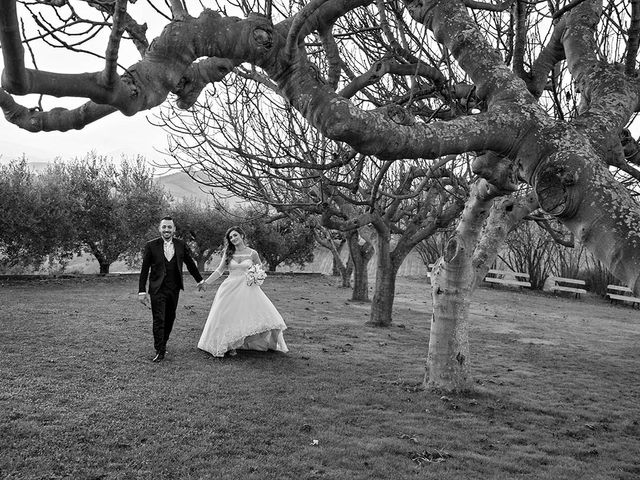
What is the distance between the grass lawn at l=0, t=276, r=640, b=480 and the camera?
4387 millimetres

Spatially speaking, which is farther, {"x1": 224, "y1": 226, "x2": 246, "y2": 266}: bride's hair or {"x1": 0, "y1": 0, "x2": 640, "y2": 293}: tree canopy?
{"x1": 224, "y1": 226, "x2": 246, "y2": 266}: bride's hair

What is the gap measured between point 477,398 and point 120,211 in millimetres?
16102

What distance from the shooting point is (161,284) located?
760 cm

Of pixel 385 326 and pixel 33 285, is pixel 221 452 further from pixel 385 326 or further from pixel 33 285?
pixel 33 285

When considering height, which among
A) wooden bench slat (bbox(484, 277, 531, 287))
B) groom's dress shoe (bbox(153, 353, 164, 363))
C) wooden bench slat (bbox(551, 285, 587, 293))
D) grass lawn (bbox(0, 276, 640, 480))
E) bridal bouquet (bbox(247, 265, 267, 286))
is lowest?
grass lawn (bbox(0, 276, 640, 480))

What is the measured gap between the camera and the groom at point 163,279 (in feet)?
24.5

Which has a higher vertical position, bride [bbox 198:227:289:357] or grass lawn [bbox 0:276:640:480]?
bride [bbox 198:227:289:357]

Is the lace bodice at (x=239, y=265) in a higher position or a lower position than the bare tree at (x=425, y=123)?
lower

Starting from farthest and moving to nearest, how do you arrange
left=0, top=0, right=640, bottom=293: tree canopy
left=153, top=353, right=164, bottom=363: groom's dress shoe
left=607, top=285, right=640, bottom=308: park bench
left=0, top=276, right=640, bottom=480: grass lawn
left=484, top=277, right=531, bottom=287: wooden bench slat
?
left=484, top=277, right=531, bottom=287: wooden bench slat
left=607, top=285, right=640, bottom=308: park bench
left=153, top=353, right=164, bottom=363: groom's dress shoe
left=0, top=276, right=640, bottom=480: grass lawn
left=0, top=0, right=640, bottom=293: tree canopy

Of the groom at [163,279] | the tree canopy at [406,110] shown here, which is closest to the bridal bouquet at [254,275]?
the groom at [163,279]

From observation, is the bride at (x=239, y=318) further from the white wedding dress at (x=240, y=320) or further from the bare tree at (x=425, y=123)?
the bare tree at (x=425, y=123)

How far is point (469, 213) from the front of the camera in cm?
673

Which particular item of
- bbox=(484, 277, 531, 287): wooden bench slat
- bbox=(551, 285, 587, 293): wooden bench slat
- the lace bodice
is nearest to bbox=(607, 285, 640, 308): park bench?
bbox=(551, 285, 587, 293): wooden bench slat

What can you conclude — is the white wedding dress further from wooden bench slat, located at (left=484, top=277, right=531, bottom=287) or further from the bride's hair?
wooden bench slat, located at (left=484, top=277, right=531, bottom=287)
